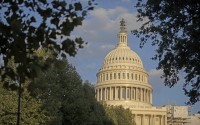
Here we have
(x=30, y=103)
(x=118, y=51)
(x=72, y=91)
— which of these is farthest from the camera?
(x=118, y=51)

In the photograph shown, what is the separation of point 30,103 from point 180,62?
24.5 metres

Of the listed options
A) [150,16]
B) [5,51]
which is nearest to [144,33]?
[150,16]

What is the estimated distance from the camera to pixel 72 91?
4859 cm

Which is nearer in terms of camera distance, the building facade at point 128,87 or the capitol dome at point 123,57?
the building facade at point 128,87

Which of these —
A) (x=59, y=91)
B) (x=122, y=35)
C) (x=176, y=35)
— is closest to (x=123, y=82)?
(x=122, y=35)

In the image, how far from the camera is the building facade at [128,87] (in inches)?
6235

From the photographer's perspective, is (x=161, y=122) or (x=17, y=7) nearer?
(x=17, y=7)

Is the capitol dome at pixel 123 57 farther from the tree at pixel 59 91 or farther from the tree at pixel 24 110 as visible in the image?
the tree at pixel 24 110

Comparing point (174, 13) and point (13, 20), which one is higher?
point (174, 13)

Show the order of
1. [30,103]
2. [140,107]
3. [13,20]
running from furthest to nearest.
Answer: [140,107], [30,103], [13,20]

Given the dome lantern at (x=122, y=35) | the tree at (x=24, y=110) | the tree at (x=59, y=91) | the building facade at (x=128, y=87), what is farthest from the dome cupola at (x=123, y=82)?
the tree at (x=24, y=110)

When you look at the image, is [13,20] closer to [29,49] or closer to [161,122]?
[29,49]

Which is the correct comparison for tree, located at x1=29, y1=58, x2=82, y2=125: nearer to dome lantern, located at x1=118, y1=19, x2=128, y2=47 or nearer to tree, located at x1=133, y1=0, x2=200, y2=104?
tree, located at x1=133, y1=0, x2=200, y2=104

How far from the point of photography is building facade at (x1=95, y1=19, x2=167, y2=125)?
15838cm
